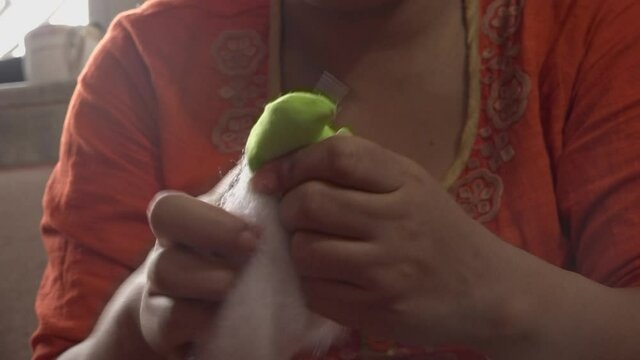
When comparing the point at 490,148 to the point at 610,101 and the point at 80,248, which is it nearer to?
the point at 610,101

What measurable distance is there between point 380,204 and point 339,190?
1.0 inches

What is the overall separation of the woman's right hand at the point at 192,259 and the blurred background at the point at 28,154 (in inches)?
32.7

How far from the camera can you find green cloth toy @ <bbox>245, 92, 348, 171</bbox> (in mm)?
398

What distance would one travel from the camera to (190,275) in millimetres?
434

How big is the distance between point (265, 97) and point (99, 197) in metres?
0.17

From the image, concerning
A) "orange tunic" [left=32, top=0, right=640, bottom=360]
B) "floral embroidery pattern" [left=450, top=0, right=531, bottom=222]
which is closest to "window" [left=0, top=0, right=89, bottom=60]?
"orange tunic" [left=32, top=0, right=640, bottom=360]

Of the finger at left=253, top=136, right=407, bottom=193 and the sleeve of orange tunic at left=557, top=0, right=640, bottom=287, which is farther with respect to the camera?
the sleeve of orange tunic at left=557, top=0, right=640, bottom=287

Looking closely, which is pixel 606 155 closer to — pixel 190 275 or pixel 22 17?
pixel 190 275

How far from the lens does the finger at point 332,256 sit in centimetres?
41

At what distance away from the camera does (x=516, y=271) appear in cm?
48

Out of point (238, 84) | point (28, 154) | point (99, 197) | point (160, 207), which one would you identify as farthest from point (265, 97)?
point (28, 154)

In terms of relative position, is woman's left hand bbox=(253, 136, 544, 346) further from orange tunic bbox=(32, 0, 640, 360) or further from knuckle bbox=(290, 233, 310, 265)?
orange tunic bbox=(32, 0, 640, 360)

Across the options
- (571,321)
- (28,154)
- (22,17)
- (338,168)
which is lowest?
(28,154)

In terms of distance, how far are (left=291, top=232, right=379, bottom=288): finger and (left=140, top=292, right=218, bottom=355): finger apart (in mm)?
65
